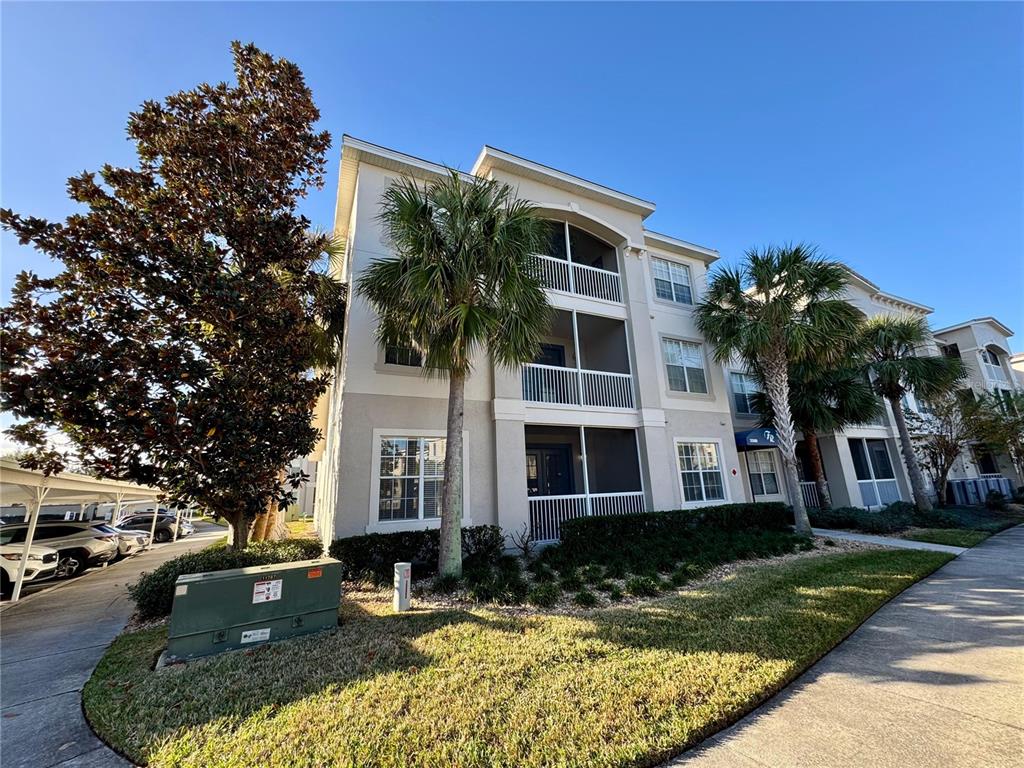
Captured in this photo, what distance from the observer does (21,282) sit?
6.17m

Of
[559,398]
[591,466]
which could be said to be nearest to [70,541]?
[559,398]

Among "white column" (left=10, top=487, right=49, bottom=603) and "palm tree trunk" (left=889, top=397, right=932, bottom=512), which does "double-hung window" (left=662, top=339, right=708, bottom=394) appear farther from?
"white column" (left=10, top=487, right=49, bottom=603)

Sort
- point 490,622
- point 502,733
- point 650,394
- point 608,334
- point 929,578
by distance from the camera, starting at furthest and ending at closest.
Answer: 1. point 608,334
2. point 650,394
3. point 929,578
4. point 490,622
5. point 502,733

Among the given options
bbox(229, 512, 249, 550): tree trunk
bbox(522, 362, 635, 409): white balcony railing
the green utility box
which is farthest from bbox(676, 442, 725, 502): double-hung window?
bbox(229, 512, 249, 550): tree trunk

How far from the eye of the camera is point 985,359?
2658cm

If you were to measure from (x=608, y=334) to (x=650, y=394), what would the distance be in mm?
2691

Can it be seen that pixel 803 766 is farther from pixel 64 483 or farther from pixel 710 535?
pixel 64 483

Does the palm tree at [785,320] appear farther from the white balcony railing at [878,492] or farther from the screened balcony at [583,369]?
the white balcony railing at [878,492]

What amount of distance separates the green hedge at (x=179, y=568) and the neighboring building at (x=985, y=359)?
3518cm

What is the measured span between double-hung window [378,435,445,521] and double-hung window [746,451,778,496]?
41.9 feet

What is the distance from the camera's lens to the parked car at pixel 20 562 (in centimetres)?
994

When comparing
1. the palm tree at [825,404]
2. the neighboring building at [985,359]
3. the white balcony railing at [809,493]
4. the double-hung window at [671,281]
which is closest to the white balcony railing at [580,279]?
the double-hung window at [671,281]

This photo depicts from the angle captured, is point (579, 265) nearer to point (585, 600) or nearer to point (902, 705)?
point (585, 600)

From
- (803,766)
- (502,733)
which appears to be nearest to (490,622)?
(502,733)
